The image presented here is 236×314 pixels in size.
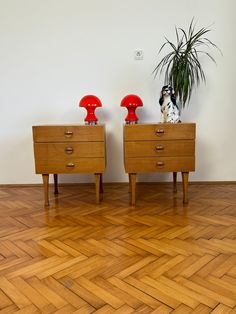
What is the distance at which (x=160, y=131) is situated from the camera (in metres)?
2.32

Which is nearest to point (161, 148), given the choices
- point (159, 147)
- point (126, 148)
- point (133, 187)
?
point (159, 147)

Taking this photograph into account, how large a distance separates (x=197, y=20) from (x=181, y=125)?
4.00 ft

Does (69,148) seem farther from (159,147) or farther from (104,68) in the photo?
(104,68)

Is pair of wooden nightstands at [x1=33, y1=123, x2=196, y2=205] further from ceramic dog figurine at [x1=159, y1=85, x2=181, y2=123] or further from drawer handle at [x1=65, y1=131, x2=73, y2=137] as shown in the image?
ceramic dog figurine at [x1=159, y1=85, x2=181, y2=123]

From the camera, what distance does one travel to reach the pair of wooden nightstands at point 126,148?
91.4 inches

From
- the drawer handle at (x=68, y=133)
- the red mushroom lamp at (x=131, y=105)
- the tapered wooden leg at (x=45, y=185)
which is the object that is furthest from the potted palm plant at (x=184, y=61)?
the tapered wooden leg at (x=45, y=185)

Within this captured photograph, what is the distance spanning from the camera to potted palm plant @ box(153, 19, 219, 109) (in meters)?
2.46

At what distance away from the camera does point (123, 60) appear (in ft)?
9.40

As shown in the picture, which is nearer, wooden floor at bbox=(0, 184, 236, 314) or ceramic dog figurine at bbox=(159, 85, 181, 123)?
wooden floor at bbox=(0, 184, 236, 314)

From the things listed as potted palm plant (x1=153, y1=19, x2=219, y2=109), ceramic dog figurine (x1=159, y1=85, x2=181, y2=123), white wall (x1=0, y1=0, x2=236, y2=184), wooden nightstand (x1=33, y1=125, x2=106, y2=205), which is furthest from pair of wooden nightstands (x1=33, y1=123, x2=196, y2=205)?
white wall (x1=0, y1=0, x2=236, y2=184)

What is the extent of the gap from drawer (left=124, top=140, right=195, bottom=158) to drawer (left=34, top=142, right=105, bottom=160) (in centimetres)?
25

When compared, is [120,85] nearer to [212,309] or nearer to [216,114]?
[216,114]

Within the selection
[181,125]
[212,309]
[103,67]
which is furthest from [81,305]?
[103,67]

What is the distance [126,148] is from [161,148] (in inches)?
11.3
